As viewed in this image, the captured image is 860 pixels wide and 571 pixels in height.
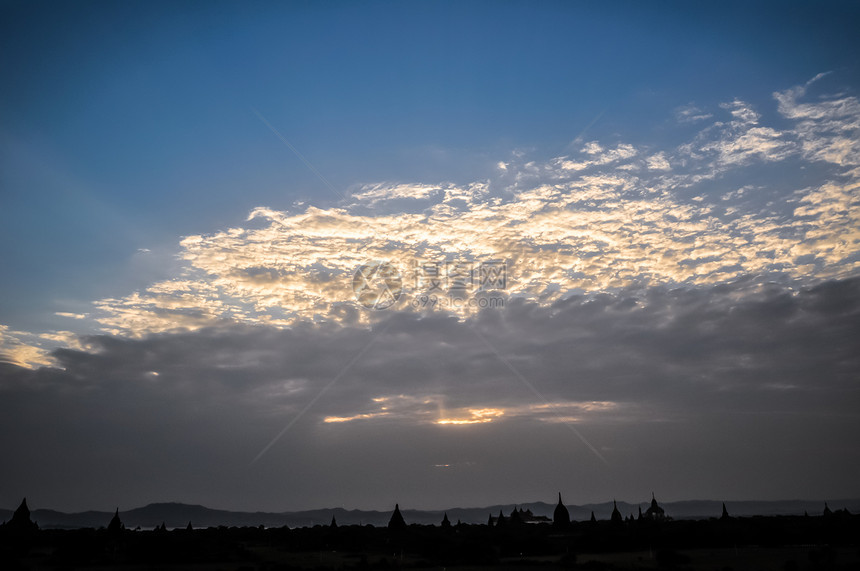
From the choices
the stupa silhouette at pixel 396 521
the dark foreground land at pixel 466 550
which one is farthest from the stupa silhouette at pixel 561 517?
the stupa silhouette at pixel 396 521

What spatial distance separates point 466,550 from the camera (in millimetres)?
56750

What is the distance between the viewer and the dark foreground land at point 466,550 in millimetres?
50031

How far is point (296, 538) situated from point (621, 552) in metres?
40.7

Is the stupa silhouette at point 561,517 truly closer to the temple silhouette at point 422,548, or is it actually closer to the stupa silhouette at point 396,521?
the temple silhouette at point 422,548

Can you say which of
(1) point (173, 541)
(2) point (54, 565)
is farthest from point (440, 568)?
(2) point (54, 565)

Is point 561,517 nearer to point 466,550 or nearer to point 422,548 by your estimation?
point 422,548

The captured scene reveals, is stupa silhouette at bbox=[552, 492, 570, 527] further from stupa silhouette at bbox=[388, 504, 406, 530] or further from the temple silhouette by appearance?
stupa silhouette at bbox=[388, 504, 406, 530]

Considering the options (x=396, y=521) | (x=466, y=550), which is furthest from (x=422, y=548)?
(x=396, y=521)

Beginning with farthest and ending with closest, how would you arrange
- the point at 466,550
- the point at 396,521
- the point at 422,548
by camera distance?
the point at 396,521, the point at 422,548, the point at 466,550

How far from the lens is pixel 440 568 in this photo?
5091 cm

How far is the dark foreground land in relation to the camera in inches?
1970

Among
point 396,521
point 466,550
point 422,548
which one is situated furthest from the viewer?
point 396,521

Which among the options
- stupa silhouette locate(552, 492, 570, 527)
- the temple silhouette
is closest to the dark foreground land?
the temple silhouette

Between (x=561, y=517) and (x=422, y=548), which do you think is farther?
(x=561, y=517)
